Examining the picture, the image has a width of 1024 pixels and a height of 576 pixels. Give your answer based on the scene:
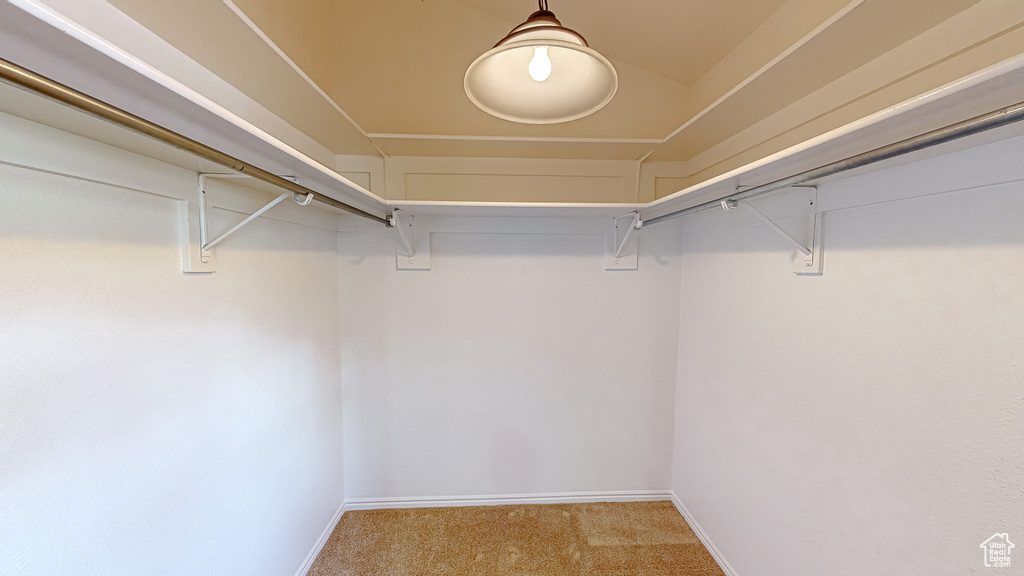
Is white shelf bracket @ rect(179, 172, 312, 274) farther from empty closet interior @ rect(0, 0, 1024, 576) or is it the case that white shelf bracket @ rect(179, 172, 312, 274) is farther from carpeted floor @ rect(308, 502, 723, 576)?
carpeted floor @ rect(308, 502, 723, 576)

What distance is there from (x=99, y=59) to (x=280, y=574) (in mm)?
1785

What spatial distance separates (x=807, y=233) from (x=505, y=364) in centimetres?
145

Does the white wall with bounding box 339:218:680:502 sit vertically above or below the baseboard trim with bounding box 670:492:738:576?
above

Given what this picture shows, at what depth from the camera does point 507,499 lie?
2.00 m

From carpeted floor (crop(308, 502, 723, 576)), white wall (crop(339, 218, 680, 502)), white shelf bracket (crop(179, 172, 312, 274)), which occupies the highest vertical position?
white shelf bracket (crop(179, 172, 312, 274))

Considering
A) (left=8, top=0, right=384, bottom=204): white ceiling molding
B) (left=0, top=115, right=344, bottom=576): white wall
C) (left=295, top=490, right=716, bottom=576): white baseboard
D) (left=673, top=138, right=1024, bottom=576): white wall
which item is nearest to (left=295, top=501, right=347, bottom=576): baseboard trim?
(left=295, top=490, right=716, bottom=576): white baseboard

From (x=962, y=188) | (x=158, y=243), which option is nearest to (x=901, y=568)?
(x=962, y=188)

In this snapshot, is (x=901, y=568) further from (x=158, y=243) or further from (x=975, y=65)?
(x=158, y=243)

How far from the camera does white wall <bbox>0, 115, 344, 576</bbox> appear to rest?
66 centimetres

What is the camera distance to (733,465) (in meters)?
1.53

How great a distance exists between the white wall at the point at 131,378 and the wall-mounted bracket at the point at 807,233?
1.67 m

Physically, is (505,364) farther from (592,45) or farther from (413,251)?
(592,45)

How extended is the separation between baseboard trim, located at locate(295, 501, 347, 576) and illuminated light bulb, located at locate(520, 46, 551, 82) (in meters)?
2.13

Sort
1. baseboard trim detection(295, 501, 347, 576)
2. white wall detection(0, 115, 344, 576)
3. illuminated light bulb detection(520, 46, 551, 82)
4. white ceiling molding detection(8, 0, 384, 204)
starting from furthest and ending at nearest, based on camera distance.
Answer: baseboard trim detection(295, 501, 347, 576)
illuminated light bulb detection(520, 46, 551, 82)
white wall detection(0, 115, 344, 576)
white ceiling molding detection(8, 0, 384, 204)
